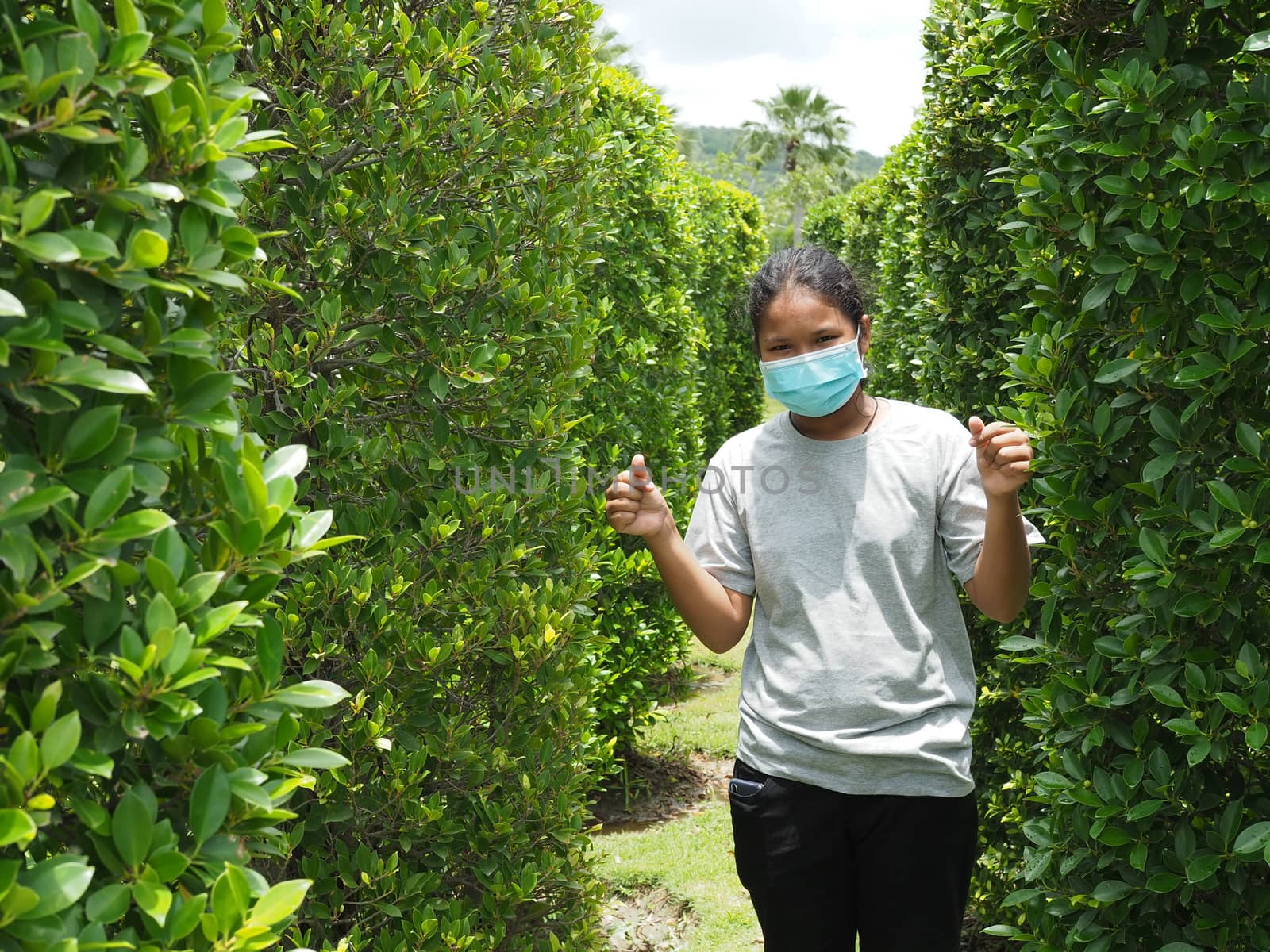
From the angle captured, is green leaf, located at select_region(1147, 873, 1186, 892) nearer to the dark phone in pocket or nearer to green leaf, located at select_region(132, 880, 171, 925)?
the dark phone in pocket

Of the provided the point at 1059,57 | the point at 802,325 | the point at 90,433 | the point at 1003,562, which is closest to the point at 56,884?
the point at 90,433

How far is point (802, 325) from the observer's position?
270 centimetres

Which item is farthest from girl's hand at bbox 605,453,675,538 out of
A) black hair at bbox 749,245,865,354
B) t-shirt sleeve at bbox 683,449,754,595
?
black hair at bbox 749,245,865,354

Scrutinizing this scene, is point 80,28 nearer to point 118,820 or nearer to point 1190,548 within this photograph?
point 118,820

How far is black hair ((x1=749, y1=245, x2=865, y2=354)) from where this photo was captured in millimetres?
2727

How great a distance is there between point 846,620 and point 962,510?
389mm

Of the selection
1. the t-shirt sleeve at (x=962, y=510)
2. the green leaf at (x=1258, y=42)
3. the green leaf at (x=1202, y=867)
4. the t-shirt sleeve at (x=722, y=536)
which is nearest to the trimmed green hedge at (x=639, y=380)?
the t-shirt sleeve at (x=722, y=536)

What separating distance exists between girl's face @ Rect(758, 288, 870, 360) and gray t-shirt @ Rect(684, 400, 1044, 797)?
245 mm

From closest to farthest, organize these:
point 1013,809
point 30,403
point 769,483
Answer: point 30,403
point 769,483
point 1013,809

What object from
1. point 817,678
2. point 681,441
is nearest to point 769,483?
point 817,678

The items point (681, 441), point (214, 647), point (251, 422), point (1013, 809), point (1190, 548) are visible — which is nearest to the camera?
point (214, 647)

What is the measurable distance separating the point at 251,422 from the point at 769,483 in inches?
50.7

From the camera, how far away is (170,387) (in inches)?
49.4

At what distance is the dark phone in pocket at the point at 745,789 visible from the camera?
2.62 metres
